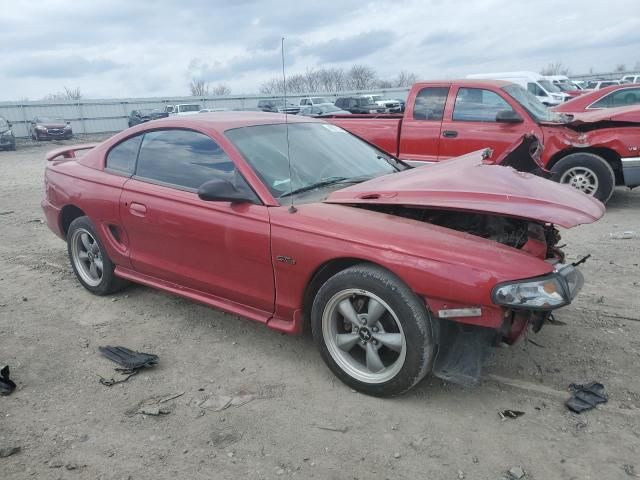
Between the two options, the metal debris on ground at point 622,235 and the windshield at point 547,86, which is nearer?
the metal debris on ground at point 622,235

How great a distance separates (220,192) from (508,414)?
6.61ft

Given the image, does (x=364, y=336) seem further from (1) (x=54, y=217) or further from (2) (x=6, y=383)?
(1) (x=54, y=217)

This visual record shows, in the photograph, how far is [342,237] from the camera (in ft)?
9.62

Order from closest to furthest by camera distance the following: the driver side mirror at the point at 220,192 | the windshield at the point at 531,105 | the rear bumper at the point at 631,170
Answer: the driver side mirror at the point at 220,192
the rear bumper at the point at 631,170
the windshield at the point at 531,105

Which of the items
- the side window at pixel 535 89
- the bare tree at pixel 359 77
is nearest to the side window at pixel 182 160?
the side window at pixel 535 89

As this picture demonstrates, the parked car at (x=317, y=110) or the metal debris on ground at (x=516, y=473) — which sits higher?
the parked car at (x=317, y=110)

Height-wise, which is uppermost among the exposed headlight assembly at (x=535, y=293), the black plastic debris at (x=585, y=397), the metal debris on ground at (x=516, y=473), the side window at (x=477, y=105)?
the side window at (x=477, y=105)

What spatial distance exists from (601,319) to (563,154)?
4.20 meters

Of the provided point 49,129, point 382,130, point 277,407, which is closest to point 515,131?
point 382,130

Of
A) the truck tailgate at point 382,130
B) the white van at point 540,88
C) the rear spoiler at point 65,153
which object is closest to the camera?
the rear spoiler at point 65,153

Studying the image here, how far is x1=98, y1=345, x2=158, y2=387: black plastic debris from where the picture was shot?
332 centimetres

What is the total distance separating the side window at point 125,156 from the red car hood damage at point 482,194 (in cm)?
182

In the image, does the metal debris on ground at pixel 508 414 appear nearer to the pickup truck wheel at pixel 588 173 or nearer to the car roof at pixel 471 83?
the pickup truck wheel at pixel 588 173

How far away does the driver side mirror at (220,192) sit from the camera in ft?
10.3
